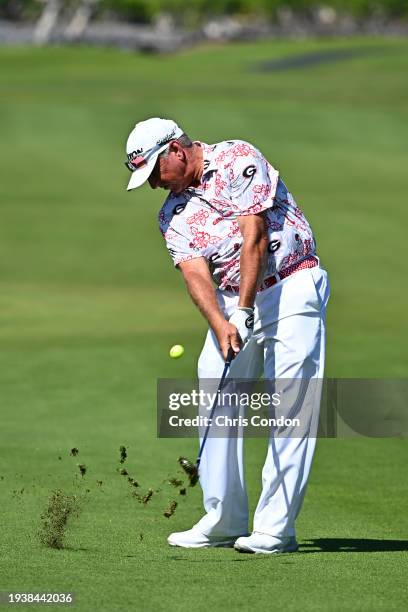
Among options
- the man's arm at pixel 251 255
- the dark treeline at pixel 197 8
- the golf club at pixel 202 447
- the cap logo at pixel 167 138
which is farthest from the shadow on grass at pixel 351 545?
the dark treeline at pixel 197 8

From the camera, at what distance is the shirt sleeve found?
631 cm

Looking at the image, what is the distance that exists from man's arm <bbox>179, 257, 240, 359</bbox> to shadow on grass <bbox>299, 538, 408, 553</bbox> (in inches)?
40.0

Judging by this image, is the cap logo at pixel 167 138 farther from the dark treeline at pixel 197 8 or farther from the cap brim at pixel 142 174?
the dark treeline at pixel 197 8

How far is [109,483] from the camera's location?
8.02 m

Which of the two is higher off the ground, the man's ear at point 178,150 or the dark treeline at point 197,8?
the dark treeline at point 197,8

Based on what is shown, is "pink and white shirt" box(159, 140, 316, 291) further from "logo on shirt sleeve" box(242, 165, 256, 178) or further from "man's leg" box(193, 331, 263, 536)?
"man's leg" box(193, 331, 263, 536)

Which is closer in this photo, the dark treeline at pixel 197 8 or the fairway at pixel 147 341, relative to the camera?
the fairway at pixel 147 341

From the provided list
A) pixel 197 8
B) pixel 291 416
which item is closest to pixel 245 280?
pixel 291 416

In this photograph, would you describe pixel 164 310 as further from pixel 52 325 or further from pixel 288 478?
pixel 288 478

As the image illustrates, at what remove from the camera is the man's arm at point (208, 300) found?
20.7 ft

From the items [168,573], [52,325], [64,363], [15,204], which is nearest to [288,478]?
[168,573]

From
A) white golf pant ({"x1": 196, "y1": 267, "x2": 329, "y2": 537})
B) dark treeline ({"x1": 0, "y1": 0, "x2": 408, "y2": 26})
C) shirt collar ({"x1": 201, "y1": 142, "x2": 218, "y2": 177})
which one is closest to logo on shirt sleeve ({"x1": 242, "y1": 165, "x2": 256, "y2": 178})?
shirt collar ({"x1": 201, "y1": 142, "x2": 218, "y2": 177})

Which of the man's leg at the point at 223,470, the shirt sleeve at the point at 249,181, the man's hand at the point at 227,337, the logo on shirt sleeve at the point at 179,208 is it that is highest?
the shirt sleeve at the point at 249,181

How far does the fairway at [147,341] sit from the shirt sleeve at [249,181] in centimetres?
159
